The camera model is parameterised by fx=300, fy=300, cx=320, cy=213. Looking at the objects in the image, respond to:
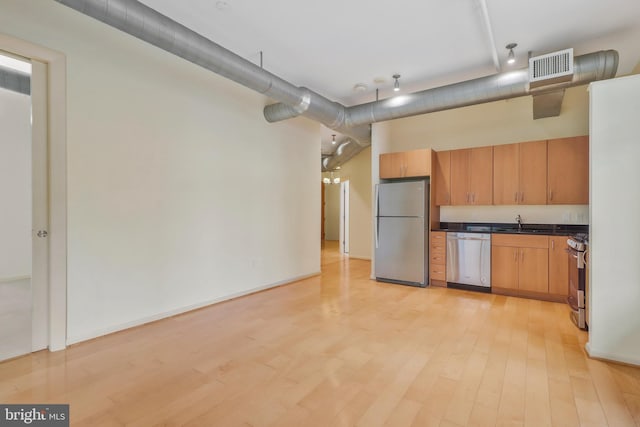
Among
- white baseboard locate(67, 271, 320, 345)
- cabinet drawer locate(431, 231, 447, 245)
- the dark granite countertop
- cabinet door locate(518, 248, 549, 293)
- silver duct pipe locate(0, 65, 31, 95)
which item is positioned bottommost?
white baseboard locate(67, 271, 320, 345)

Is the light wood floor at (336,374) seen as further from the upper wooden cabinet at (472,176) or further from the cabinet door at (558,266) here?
the upper wooden cabinet at (472,176)

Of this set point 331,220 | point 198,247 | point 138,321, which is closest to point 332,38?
point 198,247

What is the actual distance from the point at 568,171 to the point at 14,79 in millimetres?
7719

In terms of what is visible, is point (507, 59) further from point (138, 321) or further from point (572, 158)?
point (138, 321)

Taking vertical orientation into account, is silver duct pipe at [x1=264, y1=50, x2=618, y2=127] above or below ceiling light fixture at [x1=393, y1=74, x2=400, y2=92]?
below

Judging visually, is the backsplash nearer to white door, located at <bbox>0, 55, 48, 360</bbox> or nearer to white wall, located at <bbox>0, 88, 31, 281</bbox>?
white door, located at <bbox>0, 55, 48, 360</bbox>

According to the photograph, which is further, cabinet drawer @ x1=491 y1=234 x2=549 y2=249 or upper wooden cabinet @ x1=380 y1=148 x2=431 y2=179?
upper wooden cabinet @ x1=380 y1=148 x2=431 y2=179

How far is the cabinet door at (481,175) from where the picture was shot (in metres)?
4.82

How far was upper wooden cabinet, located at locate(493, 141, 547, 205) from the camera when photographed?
4.45 meters

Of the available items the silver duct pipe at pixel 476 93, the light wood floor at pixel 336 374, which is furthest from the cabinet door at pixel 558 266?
the silver duct pipe at pixel 476 93

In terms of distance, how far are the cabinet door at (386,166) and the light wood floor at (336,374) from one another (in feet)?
8.62

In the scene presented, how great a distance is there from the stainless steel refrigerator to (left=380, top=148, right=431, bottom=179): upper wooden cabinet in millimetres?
219

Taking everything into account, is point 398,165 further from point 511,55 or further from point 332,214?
point 332,214

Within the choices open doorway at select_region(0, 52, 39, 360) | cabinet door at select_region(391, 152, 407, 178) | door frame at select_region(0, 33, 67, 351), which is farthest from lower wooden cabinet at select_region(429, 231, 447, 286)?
open doorway at select_region(0, 52, 39, 360)
